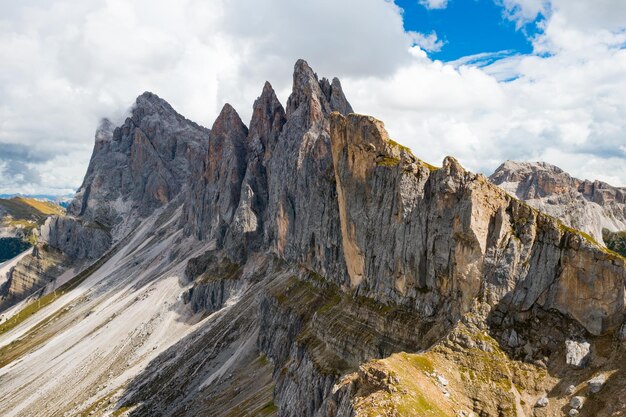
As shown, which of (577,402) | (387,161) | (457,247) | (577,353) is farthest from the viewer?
(387,161)

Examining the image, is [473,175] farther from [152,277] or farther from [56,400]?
[152,277]

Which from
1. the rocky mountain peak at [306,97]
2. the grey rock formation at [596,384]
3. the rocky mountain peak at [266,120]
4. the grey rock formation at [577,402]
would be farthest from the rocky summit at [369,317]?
the rocky mountain peak at [266,120]

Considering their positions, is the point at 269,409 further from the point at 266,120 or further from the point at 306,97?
the point at 266,120

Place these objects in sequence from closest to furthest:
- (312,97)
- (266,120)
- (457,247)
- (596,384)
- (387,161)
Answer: (596,384) < (457,247) < (387,161) < (312,97) < (266,120)

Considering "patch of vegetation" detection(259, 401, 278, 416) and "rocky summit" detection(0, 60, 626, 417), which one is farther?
"patch of vegetation" detection(259, 401, 278, 416)

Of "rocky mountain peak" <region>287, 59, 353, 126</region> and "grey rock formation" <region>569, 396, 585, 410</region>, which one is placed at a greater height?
"rocky mountain peak" <region>287, 59, 353, 126</region>

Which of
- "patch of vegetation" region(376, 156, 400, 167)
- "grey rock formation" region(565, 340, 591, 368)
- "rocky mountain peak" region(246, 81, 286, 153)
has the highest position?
"rocky mountain peak" region(246, 81, 286, 153)

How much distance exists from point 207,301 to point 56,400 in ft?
166

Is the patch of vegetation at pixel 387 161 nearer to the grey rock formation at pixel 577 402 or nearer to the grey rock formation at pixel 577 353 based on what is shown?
the grey rock formation at pixel 577 353

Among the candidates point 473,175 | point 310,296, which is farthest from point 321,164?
point 473,175

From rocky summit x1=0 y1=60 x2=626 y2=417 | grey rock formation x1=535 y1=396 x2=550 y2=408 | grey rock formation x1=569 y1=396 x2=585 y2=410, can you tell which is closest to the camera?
grey rock formation x1=569 y1=396 x2=585 y2=410

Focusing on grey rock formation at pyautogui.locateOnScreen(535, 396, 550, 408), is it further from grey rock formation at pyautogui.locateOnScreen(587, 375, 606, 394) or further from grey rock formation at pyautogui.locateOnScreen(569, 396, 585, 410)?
grey rock formation at pyautogui.locateOnScreen(587, 375, 606, 394)

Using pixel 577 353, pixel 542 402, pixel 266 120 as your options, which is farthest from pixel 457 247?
pixel 266 120

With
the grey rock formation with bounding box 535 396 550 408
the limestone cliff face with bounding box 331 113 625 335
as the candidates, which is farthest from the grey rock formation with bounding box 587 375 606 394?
the limestone cliff face with bounding box 331 113 625 335
